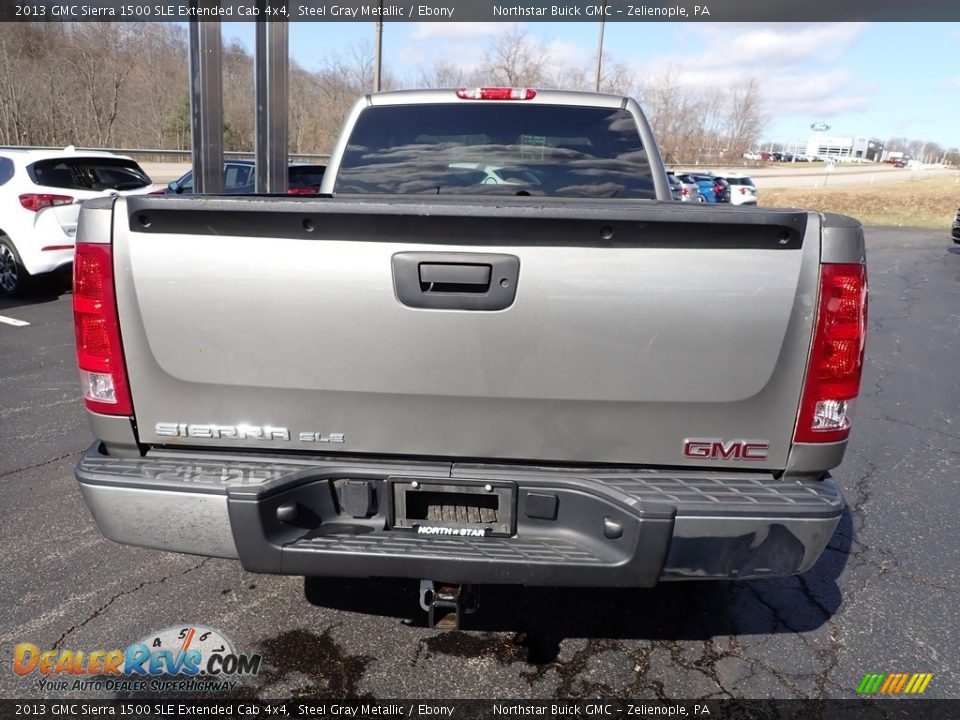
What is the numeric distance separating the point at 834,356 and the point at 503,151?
6.84ft

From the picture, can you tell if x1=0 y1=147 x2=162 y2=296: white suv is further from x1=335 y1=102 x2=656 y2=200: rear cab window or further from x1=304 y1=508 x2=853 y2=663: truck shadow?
x1=304 y1=508 x2=853 y2=663: truck shadow

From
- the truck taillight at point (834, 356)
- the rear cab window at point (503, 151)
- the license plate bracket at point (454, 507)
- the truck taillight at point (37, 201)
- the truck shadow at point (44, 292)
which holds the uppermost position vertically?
the rear cab window at point (503, 151)

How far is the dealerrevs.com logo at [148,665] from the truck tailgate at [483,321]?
3.46 feet

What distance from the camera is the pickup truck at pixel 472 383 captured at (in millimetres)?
1953

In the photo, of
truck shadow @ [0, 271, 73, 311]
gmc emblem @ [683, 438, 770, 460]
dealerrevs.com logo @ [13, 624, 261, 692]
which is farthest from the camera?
truck shadow @ [0, 271, 73, 311]

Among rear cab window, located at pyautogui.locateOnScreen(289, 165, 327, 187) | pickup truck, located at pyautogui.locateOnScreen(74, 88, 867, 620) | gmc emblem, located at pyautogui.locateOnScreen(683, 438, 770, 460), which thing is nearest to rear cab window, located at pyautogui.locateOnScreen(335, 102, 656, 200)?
pickup truck, located at pyautogui.locateOnScreen(74, 88, 867, 620)

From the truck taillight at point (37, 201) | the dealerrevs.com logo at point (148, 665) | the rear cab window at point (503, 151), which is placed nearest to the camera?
the dealerrevs.com logo at point (148, 665)

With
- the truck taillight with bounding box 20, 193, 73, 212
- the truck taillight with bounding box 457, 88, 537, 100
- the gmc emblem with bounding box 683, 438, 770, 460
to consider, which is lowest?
the gmc emblem with bounding box 683, 438, 770, 460

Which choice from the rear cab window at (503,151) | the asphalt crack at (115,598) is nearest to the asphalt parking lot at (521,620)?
the asphalt crack at (115,598)

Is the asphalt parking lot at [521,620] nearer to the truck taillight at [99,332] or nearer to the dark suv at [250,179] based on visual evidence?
the truck taillight at [99,332]

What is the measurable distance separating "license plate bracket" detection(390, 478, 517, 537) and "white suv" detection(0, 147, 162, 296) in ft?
24.1

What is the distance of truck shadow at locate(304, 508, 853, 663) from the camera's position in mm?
2758

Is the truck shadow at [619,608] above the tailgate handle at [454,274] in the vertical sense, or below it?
below

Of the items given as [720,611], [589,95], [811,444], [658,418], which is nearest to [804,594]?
[720,611]
